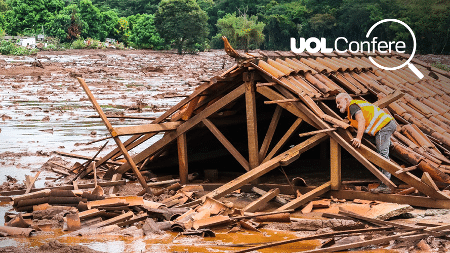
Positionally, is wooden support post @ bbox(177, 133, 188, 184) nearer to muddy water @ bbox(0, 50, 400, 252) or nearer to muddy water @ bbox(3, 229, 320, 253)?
muddy water @ bbox(0, 50, 400, 252)

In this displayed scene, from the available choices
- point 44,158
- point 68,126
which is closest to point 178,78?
point 68,126

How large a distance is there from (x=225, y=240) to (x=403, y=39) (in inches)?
2246

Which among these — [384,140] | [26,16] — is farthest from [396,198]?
A: [26,16]

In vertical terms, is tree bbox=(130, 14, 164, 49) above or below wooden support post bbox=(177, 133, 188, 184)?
above

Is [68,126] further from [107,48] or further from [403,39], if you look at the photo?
[107,48]

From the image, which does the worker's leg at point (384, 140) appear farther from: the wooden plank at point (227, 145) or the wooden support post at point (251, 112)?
the wooden plank at point (227, 145)

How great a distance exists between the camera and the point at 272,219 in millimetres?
9141

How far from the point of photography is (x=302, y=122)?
10930 mm

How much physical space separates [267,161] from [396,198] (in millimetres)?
2249

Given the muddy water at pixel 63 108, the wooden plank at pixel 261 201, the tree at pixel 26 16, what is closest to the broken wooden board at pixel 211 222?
the wooden plank at pixel 261 201

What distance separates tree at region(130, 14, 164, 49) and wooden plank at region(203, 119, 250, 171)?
75245mm

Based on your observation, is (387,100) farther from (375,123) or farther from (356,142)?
(356,142)

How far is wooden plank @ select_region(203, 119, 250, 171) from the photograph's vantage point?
10.9 metres

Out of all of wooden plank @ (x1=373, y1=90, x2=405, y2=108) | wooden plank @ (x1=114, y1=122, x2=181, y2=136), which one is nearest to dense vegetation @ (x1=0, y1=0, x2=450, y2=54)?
wooden plank @ (x1=373, y1=90, x2=405, y2=108)
